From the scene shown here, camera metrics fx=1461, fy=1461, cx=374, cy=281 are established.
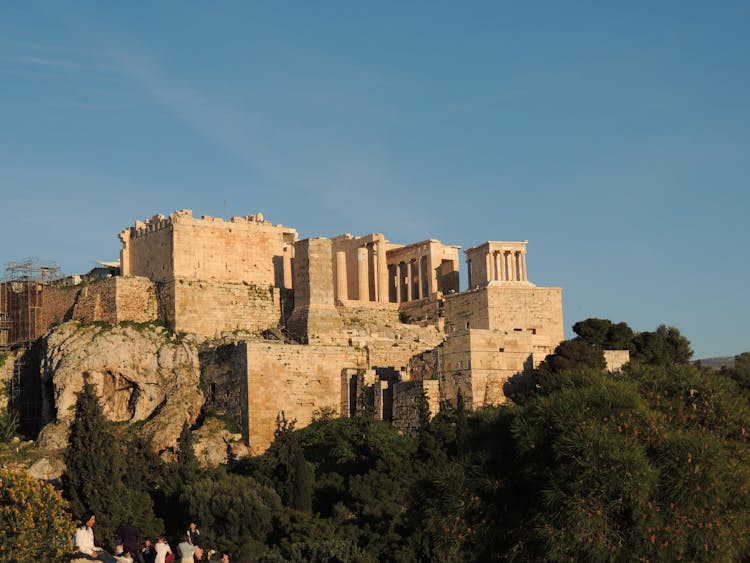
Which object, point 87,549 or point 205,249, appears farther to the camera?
point 205,249

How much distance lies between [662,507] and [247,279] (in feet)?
104

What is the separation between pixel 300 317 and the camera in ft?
179

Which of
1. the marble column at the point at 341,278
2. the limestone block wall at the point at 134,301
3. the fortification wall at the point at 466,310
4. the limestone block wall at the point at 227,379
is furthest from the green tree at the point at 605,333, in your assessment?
the limestone block wall at the point at 134,301

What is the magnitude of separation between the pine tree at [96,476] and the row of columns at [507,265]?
66.9 feet

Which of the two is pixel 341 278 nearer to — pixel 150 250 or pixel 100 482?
pixel 150 250

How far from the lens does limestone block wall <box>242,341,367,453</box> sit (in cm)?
5009

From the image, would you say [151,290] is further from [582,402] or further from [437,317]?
[582,402]

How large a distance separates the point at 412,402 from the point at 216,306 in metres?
9.44

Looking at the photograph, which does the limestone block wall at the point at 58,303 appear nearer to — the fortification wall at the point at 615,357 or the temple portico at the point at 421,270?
the temple portico at the point at 421,270

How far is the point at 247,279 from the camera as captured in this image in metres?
56.2

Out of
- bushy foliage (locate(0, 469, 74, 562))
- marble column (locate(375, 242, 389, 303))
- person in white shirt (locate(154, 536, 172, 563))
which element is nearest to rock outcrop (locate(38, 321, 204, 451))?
marble column (locate(375, 242, 389, 303))

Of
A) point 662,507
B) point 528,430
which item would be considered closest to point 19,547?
point 528,430

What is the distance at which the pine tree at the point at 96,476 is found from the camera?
131ft

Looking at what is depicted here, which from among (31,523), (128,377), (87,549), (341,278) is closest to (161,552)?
(87,549)
